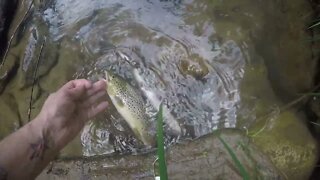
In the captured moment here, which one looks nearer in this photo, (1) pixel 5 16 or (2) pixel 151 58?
(2) pixel 151 58

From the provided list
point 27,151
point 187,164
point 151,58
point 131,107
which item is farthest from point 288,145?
point 27,151

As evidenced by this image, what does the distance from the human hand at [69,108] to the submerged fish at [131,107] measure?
26.3 inches

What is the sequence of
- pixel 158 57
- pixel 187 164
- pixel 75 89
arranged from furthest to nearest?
pixel 158 57 < pixel 187 164 < pixel 75 89

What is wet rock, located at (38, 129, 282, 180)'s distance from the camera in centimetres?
306

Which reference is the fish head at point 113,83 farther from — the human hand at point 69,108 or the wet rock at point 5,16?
the wet rock at point 5,16

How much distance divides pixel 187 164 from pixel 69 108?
0.88 meters

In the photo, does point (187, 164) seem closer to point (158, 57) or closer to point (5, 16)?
point (158, 57)

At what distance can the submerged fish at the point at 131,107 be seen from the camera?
3.41 meters

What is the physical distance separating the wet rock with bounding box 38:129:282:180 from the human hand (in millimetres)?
563

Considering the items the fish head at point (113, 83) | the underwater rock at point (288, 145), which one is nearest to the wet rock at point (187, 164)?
the underwater rock at point (288, 145)

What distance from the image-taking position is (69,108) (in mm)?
2637

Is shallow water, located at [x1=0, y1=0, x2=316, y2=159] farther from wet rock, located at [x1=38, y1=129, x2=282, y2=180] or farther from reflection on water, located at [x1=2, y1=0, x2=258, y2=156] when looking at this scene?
wet rock, located at [x1=38, y1=129, x2=282, y2=180]

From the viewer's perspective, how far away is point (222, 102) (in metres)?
3.50

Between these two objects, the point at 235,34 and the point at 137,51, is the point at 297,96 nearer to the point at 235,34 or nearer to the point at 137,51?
the point at 235,34
